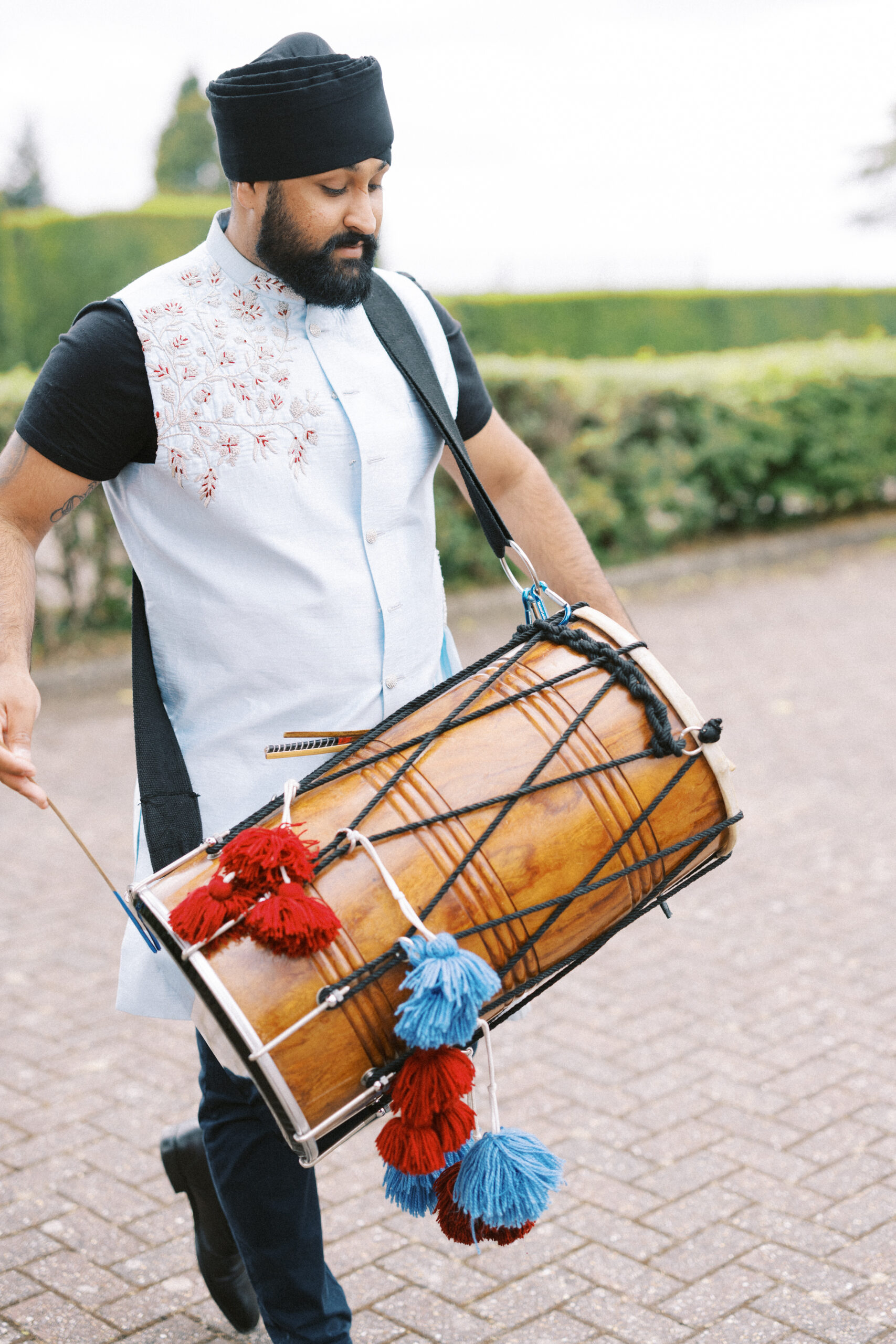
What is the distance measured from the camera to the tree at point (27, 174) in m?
44.2

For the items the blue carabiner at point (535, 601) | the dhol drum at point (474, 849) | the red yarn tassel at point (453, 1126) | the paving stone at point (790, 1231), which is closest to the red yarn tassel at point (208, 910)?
the dhol drum at point (474, 849)

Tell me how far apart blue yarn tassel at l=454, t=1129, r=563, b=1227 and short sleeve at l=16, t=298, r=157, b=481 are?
107 cm

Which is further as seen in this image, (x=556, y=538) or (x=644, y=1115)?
(x=644, y=1115)

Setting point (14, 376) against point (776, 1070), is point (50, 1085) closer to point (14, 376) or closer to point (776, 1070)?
point (776, 1070)

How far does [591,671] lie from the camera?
75.5 inches

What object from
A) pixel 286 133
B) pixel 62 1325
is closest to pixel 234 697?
pixel 286 133

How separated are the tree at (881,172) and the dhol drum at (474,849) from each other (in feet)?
101

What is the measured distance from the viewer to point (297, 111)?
1.83 meters

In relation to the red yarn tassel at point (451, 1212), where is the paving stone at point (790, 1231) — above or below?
below

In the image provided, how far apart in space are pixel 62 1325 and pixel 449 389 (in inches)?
66.6

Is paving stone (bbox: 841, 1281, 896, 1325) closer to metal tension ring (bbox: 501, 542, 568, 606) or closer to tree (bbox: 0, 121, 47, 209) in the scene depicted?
metal tension ring (bbox: 501, 542, 568, 606)

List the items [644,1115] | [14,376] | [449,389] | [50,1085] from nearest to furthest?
[449,389] → [644,1115] → [50,1085] → [14,376]

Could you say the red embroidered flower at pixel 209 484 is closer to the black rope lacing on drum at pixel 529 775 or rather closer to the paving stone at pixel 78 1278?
the black rope lacing on drum at pixel 529 775

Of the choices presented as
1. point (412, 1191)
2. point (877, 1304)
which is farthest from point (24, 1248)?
point (877, 1304)
